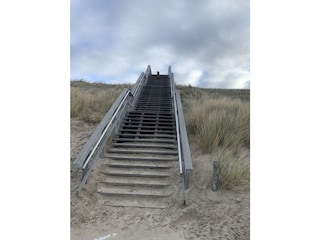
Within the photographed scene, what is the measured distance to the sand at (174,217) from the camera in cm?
435

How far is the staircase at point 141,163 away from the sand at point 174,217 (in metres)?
0.23

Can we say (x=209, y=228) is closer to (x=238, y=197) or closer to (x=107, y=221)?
(x=238, y=197)

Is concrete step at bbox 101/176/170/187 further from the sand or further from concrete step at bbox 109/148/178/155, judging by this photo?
concrete step at bbox 109/148/178/155

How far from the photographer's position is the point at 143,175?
5.96 m

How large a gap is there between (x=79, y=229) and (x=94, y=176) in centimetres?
139

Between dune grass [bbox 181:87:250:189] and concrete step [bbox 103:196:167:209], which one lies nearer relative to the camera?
concrete step [bbox 103:196:167:209]

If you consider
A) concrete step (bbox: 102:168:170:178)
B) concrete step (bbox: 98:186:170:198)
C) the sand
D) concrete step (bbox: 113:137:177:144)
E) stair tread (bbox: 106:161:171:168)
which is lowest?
the sand

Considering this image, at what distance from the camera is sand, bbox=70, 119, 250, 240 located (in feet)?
14.3

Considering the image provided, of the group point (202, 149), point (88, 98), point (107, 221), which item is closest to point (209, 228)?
point (107, 221)

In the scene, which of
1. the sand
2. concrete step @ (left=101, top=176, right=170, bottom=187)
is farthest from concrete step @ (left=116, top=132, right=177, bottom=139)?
the sand

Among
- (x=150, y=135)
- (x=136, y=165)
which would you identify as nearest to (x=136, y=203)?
(x=136, y=165)

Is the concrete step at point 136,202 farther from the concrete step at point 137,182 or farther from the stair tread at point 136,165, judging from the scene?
the stair tread at point 136,165

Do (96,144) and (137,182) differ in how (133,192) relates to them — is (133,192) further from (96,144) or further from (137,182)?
(96,144)

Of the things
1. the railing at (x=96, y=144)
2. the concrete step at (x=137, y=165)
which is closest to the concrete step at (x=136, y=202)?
the railing at (x=96, y=144)
